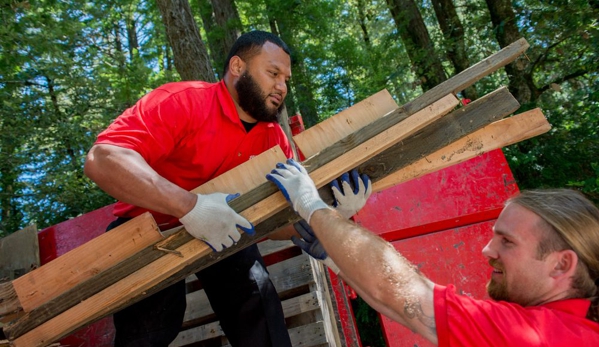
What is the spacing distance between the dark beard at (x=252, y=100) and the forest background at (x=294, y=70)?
322cm

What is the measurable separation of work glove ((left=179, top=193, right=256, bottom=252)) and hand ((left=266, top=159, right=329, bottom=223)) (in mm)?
224

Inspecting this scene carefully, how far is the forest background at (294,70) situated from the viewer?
562 cm

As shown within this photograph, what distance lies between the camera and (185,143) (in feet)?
7.62

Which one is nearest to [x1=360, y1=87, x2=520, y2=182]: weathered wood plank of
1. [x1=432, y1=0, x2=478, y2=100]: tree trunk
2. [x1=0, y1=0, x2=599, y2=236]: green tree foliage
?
[x1=0, y1=0, x2=599, y2=236]: green tree foliage

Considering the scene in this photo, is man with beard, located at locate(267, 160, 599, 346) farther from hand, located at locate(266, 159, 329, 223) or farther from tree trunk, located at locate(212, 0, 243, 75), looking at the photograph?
tree trunk, located at locate(212, 0, 243, 75)

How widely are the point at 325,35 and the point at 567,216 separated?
343 inches

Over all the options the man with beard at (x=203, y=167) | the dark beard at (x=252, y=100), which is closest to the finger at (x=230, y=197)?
the man with beard at (x=203, y=167)

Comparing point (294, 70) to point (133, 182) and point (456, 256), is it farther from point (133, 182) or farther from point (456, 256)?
point (133, 182)

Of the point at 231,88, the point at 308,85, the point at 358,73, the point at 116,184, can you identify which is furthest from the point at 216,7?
the point at 116,184

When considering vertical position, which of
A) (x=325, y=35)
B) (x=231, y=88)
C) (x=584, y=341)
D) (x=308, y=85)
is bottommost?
(x=584, y=341)

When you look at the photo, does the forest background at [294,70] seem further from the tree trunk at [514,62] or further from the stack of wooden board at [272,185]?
the stack of wooden board at [272,185]

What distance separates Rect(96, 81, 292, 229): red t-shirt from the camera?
2121mm

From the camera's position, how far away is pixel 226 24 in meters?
8.18

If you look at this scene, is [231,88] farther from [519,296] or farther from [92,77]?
[92,77]
